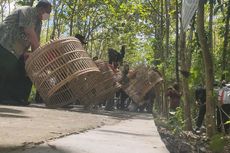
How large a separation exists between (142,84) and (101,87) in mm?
5561

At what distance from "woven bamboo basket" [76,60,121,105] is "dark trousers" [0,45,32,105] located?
1011 millimetres

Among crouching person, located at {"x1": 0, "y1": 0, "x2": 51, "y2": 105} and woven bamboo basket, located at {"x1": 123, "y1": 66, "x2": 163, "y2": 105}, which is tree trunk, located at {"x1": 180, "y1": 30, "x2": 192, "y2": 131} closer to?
crouching person, located at {"x1": 0, "y1": 0, "x2": 51, "y2": 105}

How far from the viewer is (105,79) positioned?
366 inches

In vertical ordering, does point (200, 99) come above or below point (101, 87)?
below

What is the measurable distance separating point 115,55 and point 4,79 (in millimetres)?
6507

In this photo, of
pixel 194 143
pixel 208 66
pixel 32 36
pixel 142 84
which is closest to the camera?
pixel 208 66

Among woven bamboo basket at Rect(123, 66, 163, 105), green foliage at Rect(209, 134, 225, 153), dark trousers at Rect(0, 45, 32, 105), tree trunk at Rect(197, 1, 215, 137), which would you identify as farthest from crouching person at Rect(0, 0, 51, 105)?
woven bamboo basket at Rect(123, 66, 163, 105)

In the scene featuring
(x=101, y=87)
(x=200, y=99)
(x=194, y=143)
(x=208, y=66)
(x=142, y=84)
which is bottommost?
(x=194, y=143)

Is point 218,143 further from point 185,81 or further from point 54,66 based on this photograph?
point 54,66

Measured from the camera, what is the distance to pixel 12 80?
7148 millimetres

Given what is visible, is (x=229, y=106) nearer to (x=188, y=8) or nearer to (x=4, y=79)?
(x=4, y=79)

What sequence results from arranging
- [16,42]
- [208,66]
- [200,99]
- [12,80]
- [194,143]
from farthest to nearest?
[200,99] → [194,143] → [12,80] → [16,42] → [208,66]

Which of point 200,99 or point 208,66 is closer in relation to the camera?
point 208,66

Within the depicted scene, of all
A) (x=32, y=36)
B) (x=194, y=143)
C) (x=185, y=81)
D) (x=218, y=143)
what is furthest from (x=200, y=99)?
(x=32, y=36)
